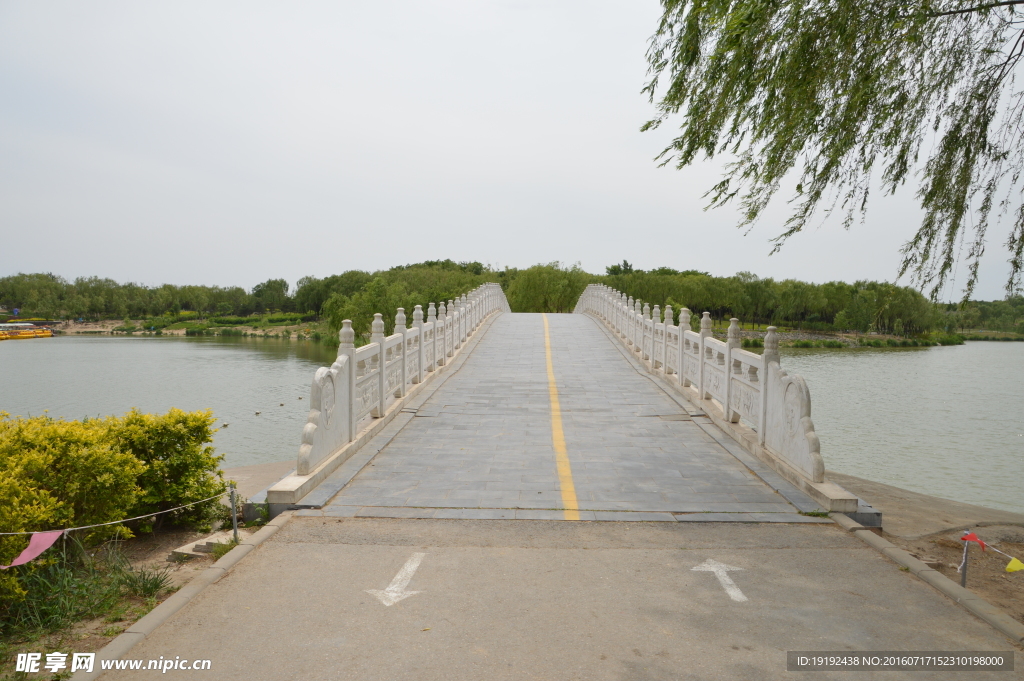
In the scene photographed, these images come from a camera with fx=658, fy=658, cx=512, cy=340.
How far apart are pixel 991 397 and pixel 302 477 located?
122 feet

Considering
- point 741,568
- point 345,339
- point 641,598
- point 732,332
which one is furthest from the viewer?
point 732,332

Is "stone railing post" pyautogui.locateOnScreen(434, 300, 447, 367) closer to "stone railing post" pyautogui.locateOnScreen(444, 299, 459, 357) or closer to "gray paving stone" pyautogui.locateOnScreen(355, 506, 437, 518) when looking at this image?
"stone railing post" pyautogui.locateOnScreen(444, 299, 459, 357)

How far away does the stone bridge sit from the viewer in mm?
6520

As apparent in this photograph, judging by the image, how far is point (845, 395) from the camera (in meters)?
33.1

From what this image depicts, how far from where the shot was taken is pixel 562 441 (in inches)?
369

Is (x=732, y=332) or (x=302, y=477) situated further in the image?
(x=732, y=332)

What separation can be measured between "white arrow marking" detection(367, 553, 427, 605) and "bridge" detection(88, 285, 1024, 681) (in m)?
0.02

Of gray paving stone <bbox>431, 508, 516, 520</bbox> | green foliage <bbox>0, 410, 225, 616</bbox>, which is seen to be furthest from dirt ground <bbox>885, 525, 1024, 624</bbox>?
green foliage <bbox>0, 410, 225, 616</bbox>

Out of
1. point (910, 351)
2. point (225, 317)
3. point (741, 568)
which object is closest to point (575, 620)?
point (741, 568)

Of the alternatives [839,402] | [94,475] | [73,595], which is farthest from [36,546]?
[839,402]

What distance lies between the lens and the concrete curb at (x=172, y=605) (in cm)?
360

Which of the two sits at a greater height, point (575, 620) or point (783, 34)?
point (783, 34)

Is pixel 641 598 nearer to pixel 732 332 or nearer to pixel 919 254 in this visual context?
pixel 919 254

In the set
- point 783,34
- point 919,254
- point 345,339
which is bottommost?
point 345,339
